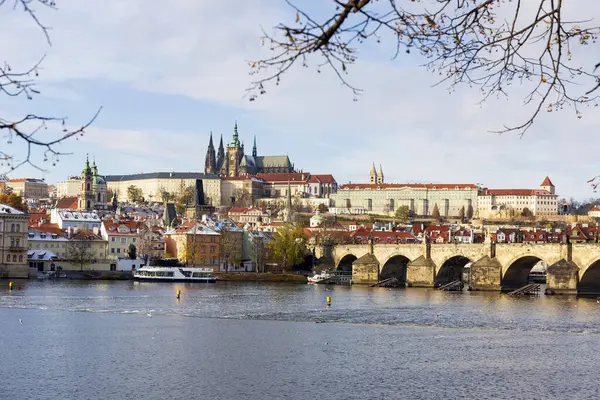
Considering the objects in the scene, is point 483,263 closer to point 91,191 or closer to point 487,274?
point 487,274

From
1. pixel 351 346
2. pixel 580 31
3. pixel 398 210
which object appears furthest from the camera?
pixel 398 210

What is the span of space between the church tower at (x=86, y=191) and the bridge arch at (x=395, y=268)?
6520 centimetres

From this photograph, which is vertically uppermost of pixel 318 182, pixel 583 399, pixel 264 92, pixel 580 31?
pixel 318 182

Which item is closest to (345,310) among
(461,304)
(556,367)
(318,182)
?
(461,304)

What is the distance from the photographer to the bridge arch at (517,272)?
5316cm

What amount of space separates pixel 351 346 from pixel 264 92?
2054 cm

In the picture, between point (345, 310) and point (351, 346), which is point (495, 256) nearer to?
point (345, 310)

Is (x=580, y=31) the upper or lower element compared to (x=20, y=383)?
upper

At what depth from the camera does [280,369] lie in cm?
2125

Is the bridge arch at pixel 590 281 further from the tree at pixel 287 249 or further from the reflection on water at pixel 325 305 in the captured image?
the tree at pixel 287 249

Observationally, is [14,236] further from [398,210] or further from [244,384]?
[398,210]

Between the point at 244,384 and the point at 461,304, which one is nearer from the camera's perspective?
the point at 244,384

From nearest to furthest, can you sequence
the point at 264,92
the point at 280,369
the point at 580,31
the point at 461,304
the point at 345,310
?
the point at 264,92 < the point at 580,31 < the point at 280,369 < the point at 345,310 < the point at 461,304

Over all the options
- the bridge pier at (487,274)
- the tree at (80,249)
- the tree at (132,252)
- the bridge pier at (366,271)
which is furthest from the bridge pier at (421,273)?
the tree at (80,249)
